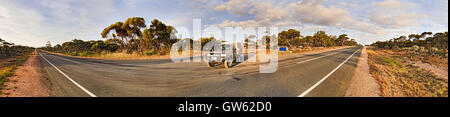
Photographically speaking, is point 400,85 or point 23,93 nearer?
point 23,93

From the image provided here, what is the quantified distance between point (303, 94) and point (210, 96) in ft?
8.08

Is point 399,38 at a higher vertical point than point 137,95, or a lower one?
higher
